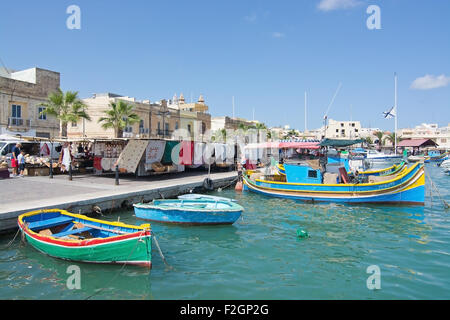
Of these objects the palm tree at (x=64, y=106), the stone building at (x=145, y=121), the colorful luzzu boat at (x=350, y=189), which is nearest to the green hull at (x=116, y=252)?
the colorful luzzu boat at (x=350, y=189)

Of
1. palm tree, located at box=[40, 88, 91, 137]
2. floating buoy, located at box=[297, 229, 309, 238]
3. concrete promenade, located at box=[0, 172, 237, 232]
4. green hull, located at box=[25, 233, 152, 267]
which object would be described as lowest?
floating buoy, located at box=[297, 229, 309, 238]

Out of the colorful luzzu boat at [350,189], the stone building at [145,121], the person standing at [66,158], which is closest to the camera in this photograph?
the colorful luzzu boat at [350,189]

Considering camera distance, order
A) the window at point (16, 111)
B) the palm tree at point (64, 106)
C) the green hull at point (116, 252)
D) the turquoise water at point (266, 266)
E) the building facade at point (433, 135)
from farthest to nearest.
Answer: the building facade at point (433, 135) → the window at point (16, 111) → the palm tree at point (64, 106) → the green hull at point (116, 252) → the turquoise water at point (266, 266)

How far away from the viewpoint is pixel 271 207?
53.4ft

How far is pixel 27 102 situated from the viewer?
30250 millimetres

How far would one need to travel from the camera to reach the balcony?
2873 cm

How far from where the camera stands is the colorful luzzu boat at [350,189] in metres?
16.0

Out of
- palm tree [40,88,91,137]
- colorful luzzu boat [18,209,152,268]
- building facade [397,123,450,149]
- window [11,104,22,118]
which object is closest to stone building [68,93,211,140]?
palm tree [40,88,91,137]

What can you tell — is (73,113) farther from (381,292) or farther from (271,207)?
(381,292)

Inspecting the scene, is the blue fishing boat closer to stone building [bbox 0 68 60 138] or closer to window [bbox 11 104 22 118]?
stone building [bbox 0 68 60 138]

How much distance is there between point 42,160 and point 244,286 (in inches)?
737

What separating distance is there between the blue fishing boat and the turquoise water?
320mm

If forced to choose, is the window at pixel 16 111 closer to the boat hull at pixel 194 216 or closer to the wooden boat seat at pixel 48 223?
the boat hull at pixel 194 216
